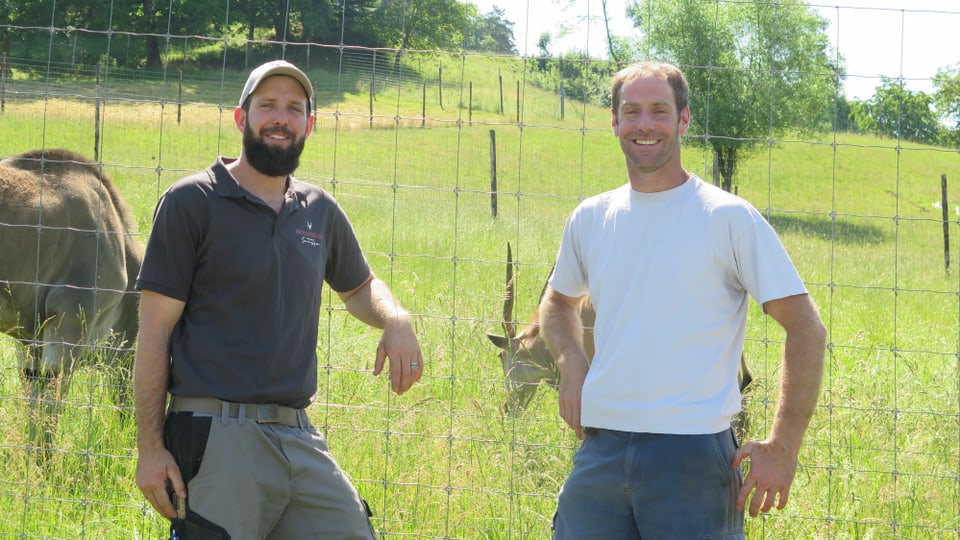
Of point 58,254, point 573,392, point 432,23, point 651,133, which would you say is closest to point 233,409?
point 573,392

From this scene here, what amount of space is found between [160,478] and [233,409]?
316 mm

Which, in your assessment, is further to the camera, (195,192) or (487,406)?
(487,406)

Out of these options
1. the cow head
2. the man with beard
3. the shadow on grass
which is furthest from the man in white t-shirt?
the shadow on grass

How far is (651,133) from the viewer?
333 cm

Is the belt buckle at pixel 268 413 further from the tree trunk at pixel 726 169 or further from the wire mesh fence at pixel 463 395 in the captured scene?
the tree trunk at pixel 726 169

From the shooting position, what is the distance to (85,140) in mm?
21312

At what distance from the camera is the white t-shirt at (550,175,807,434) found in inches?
125

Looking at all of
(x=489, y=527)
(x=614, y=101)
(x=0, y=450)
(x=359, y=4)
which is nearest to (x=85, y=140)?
(x=359, y=4)

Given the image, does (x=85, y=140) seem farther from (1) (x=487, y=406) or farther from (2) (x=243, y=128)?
(2) (x=243, y=128)

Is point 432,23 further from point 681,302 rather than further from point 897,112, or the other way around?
point 681,302

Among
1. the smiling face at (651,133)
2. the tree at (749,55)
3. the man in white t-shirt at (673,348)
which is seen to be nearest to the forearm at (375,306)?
the man in white t-shirt at (673,348)

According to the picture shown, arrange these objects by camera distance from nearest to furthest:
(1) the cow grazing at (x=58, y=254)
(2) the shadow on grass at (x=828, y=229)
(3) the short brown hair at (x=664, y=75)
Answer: (3) the short brown hair at (x=664, y=75) → (1) the cow grazing at (x=58, y=254) → (2) the shadow on grass at (x=828, y=229)

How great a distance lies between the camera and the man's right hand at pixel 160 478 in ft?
10.8

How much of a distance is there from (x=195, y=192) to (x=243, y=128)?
1.21 ft
